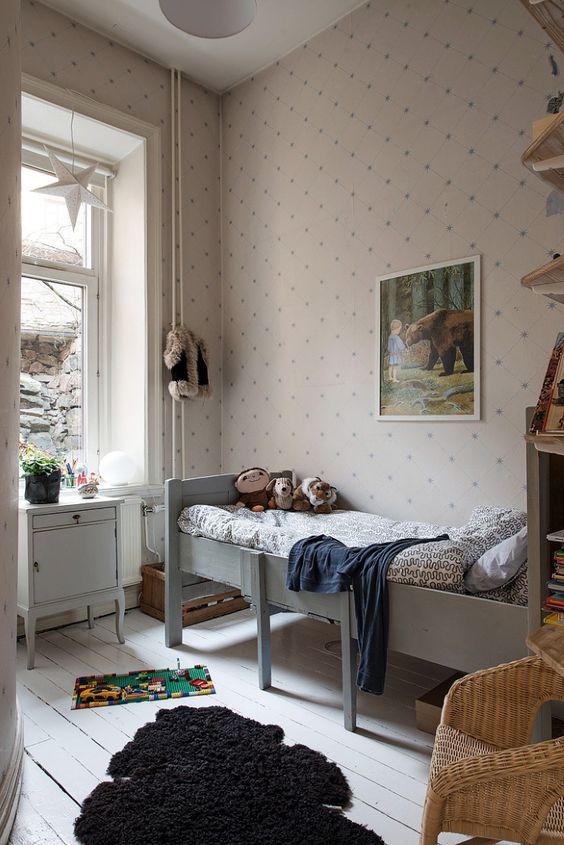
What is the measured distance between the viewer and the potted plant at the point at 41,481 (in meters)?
3.05

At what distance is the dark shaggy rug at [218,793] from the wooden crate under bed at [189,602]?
1.16 meters

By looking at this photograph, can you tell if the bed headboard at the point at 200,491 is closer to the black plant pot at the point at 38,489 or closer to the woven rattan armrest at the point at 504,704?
the black plant pot at the point at 38,489

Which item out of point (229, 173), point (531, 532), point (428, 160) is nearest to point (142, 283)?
point (229, 173)

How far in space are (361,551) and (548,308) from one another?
1.33 m

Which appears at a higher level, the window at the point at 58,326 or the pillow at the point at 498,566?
the window at the point at 58,326

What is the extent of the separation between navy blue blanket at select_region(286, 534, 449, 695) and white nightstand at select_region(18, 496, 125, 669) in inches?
45.8

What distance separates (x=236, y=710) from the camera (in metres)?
2.42

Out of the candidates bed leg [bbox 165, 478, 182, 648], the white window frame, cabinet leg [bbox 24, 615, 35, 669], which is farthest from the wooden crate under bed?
cabinet leg [bbox 24, 615, 35, 669]

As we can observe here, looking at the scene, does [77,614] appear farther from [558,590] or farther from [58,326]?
[558,590]

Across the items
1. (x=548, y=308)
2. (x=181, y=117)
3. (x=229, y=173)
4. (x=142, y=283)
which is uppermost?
(x=181, y=117)

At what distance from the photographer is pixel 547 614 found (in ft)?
5.86

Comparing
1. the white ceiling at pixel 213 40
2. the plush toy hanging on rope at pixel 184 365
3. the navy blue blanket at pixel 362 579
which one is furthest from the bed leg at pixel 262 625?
the white ceiling at pixel 213 40

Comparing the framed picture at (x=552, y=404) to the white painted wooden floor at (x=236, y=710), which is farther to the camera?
the white painted wooden floor at (x=236, y=710)

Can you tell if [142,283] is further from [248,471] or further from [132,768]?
[132,768]
